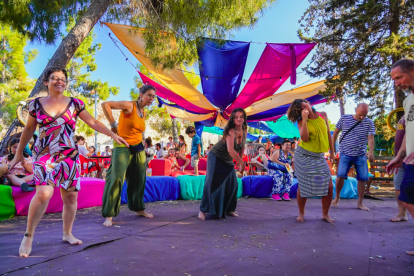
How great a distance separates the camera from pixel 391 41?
23.6 feet

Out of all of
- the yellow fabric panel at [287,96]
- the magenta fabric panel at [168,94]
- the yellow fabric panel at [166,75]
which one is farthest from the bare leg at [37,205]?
the yellow fabric panel at [287,96]

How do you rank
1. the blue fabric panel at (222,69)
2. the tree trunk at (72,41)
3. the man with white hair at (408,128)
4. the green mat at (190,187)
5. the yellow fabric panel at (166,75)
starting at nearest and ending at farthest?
1. the man with white hair at (408,128)
2. the tree trunk at (72,41)
3. the green mat at (190,187)
4. the yellow fabric panel at (166,75)
5. the blue fabric panel at (222,69)

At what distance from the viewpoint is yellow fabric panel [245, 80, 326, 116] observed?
31.2 ft

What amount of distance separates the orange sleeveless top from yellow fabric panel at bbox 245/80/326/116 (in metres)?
7.37

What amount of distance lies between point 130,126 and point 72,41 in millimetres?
3063

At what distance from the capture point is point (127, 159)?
3.26 metres

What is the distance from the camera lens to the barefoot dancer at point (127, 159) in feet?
10.3

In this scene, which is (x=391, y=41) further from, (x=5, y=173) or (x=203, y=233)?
(x=5, y=173)

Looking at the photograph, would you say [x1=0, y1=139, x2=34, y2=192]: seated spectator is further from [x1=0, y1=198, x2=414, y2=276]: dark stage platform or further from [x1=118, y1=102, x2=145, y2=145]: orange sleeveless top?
[x1=118, y1=102, x2=145, y2=145]: orange sleeveless top

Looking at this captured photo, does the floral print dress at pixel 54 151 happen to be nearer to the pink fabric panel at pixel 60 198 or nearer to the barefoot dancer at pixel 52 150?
the barefoot dancer at pixel 52 150

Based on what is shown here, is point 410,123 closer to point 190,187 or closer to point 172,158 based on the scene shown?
point 190,187

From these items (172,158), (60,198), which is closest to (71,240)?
(60,198)

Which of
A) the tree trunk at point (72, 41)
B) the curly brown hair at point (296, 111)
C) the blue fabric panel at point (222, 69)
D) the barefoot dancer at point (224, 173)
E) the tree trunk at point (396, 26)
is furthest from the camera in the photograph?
the tree trunk at point (396, 26)

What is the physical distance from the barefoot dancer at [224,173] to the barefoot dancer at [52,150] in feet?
5.59
